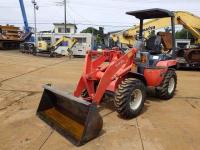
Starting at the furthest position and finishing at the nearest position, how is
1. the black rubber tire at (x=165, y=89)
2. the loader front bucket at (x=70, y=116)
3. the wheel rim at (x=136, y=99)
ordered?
the black rubber tire at (x=165, y=89) < the wheel rim at (x=136, y=99) < the loader front bucket at (x=70, y=116)

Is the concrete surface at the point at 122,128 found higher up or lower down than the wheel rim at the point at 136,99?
lower down

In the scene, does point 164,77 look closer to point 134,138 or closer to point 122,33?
point 134,138

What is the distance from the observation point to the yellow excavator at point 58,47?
27.6 meters

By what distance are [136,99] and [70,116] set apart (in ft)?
5.27

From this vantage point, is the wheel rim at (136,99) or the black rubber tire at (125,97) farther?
the wheel rim at (136,99)

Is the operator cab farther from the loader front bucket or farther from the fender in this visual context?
the loader front bucket

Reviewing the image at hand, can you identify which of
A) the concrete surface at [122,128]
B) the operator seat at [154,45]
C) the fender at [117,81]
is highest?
the operator seat at [154,45]

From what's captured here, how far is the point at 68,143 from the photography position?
5234 mm

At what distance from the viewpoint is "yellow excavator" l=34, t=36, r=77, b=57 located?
27600 millimetres

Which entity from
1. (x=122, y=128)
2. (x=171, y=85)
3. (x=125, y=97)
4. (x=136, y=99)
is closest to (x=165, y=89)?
(x=171, y=85)

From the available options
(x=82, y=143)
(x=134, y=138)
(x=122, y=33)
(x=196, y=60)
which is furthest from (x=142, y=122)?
(x=122, y=33)

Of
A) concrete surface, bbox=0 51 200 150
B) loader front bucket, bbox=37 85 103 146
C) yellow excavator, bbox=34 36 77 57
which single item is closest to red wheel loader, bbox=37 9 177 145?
loader front bucket, bbox=37 85 103 146

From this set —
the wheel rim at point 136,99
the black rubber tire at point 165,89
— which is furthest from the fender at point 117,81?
the black rubber tire at point 165,89

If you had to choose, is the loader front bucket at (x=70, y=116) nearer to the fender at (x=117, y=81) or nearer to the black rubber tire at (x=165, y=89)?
the fender at (x=117, y=81)
